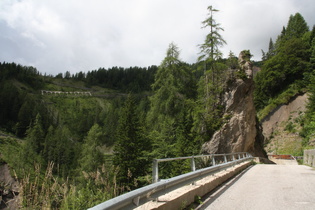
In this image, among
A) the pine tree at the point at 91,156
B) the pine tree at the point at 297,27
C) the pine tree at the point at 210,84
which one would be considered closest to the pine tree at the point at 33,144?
the pine tree at the point at 91,156

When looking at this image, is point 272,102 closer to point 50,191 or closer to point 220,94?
point 220,94

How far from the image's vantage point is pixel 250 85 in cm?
2830

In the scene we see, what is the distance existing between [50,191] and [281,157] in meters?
38.1

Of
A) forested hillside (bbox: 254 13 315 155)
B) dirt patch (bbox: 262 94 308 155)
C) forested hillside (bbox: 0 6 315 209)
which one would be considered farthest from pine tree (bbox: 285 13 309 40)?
dirt patch (bbox: 262 94 308 155)

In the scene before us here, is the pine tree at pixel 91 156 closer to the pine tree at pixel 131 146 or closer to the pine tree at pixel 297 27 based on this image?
the pine tree at pixel 131 146

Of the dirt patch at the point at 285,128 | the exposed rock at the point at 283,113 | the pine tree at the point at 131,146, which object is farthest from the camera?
the exposed rock at the point at 283,113

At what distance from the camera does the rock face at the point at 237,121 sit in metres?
24.4

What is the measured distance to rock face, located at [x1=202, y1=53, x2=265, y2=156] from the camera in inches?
960

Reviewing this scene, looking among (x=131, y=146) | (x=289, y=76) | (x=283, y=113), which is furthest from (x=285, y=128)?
(x=131, y=146)

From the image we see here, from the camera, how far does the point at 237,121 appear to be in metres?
25.5

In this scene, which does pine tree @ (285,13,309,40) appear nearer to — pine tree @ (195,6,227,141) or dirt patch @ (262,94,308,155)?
dirt patch @ (262,94,308,155)

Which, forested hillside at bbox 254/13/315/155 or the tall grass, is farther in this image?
Result: forested hillside at bbox 254/13/315/155

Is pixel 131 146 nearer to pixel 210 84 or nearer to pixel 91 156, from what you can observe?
pixel 210 84

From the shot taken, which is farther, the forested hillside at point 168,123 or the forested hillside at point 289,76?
the forested hillside at point 289,76
